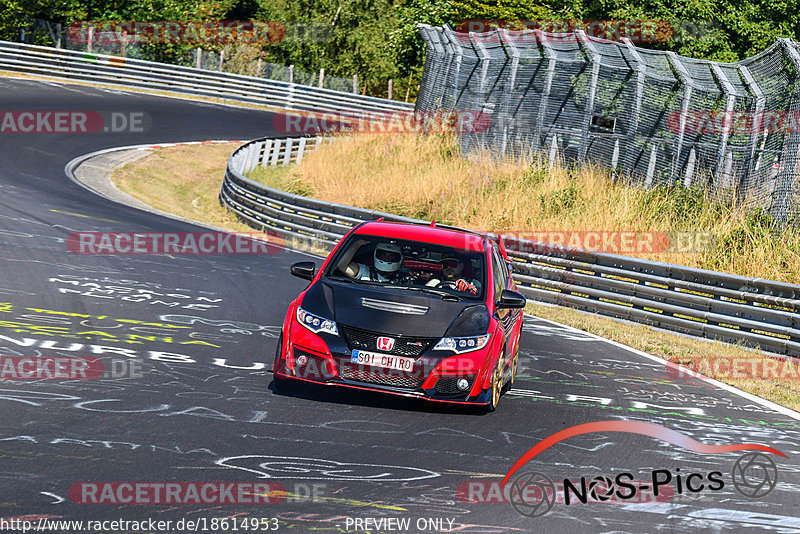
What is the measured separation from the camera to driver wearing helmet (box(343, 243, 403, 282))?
9719mm

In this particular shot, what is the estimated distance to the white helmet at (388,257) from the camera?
9.91 meters

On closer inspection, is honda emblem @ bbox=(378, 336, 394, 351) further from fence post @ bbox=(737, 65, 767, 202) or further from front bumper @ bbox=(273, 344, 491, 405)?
fence post @ bbox=(737, 65, 767, 202)

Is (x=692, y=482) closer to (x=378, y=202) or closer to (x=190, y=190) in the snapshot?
(x=378, y=202)

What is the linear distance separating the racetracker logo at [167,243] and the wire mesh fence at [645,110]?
7.00 m

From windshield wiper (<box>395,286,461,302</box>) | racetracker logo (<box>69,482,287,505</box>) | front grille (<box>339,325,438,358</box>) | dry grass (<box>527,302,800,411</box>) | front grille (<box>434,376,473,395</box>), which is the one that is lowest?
dry grass (<box>527,302,800,411</box>)

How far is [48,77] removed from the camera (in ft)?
141

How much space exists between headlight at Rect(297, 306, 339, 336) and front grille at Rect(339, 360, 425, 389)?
306 mm

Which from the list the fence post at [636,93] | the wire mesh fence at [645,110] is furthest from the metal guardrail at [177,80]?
the fence post at [636,93]

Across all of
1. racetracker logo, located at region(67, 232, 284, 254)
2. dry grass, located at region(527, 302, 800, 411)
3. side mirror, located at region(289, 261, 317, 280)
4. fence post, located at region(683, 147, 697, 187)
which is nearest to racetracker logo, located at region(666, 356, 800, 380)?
dry grass, located at region(527, 302, 800, 411)

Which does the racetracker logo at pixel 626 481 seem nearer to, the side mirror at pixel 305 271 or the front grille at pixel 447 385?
the front grille at pixel 447 385

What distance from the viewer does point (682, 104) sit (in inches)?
789

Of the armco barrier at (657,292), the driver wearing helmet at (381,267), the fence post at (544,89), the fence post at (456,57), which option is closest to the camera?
the driver wearing helmet at (381,267)

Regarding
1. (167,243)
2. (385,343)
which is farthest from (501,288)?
(167,243)

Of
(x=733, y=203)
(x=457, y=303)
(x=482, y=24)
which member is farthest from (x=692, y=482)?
(x=482, y=24)
